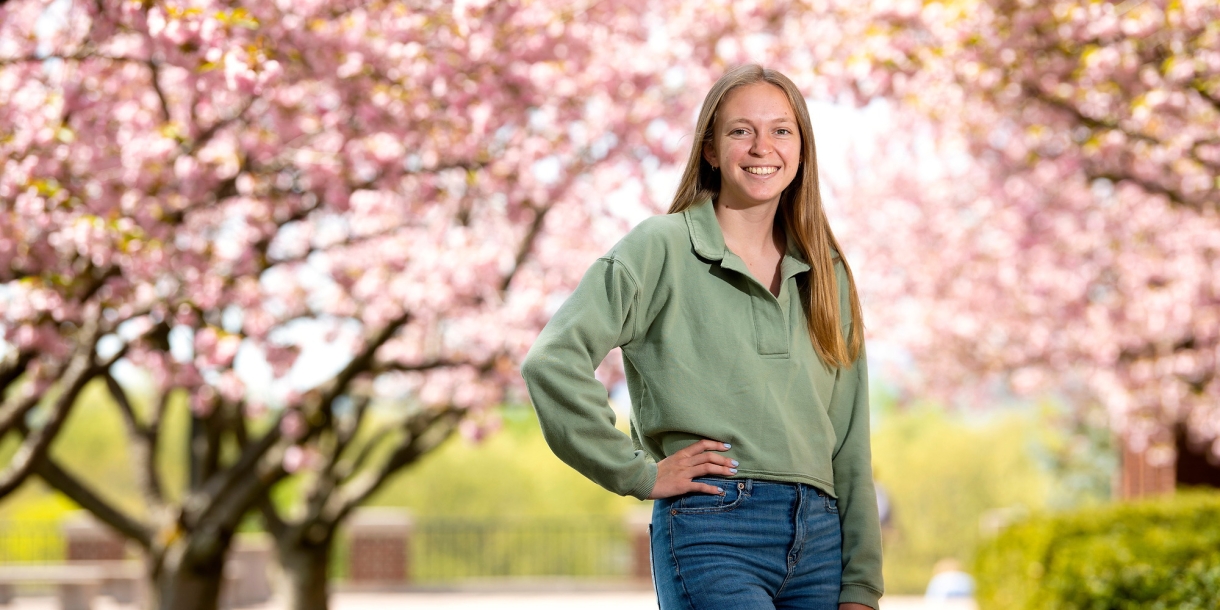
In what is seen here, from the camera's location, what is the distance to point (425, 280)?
30.6 feet

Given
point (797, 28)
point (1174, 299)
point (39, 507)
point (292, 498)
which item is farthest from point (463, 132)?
point (292, 498)

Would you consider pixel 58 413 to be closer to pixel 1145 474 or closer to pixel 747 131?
pixel 747 131

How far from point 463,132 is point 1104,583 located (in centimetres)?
410

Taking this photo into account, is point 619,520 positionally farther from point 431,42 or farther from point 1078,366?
point 431,42

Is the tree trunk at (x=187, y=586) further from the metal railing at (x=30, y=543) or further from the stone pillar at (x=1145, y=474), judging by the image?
the stone pillar at (x=1145, y=474)

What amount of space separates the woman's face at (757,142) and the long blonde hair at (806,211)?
0.03 meters

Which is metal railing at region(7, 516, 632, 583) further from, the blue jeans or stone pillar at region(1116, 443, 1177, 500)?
the blue jeans

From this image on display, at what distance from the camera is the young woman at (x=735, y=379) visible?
2.37m

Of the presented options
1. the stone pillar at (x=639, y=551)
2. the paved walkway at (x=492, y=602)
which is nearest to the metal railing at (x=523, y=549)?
the stone pillar at (x=639, y=551)

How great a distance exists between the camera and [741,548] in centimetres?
239

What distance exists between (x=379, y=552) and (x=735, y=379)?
19.0 meters

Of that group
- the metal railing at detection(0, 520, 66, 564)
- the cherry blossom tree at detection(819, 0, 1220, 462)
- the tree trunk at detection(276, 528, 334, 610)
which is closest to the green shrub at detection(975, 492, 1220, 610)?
the cherry blossom tree at detection(819, 0, 1220, 462)

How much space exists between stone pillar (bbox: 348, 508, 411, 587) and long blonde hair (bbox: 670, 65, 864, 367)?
61.1 feet

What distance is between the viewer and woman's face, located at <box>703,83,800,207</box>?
102 inches
